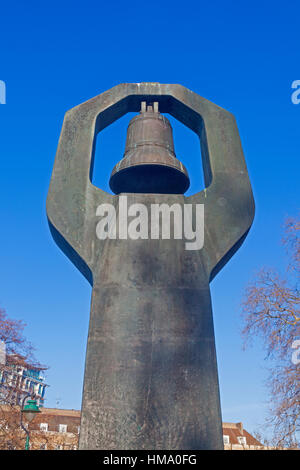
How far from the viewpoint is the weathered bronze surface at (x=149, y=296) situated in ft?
10.9

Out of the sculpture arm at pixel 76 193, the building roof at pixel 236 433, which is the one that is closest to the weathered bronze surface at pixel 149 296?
the sculpture arm at pixel 76 193

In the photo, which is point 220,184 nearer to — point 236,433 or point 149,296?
point 149,296

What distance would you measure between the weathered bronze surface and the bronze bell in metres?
0.34

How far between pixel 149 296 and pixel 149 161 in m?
1.62

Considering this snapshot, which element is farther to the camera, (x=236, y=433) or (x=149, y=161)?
(x=236, y=433)

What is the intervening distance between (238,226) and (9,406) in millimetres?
17647

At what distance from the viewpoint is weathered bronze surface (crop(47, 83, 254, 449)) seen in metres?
3.33

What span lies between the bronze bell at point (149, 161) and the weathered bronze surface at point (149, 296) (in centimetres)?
34

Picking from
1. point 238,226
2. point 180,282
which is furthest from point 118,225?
point 238,226

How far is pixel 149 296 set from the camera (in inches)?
151

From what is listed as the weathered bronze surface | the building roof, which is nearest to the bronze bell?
the weathered bronze surface

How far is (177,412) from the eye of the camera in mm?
Result: 3361

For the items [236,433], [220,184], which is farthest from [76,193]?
[236,433]

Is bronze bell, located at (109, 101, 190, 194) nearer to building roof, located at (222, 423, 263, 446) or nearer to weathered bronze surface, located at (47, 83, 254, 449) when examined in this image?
weathered bronze surface, located at (47, 83, 254, 449)
